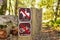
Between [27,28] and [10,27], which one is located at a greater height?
[27,28]

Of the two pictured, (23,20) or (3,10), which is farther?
(3,10)

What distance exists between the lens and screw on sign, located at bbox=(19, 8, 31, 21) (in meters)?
3.11

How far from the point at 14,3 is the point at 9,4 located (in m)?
0.29

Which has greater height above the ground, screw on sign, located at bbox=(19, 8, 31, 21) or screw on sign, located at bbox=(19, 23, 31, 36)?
screw on sign, located at bbox=(19, 8, 31, 21)

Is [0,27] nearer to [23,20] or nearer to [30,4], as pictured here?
[23,20]

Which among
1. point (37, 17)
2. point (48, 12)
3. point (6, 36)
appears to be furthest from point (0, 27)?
point (48, 12)

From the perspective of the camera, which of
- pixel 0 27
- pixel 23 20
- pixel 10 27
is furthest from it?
pixel 10 27

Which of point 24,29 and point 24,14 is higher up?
point 24,14

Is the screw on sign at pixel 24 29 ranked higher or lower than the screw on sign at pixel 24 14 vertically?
lower

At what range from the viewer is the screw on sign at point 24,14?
3105 mm

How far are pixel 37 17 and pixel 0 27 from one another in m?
2.73

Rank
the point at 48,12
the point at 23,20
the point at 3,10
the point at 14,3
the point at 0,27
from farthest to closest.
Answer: the point at 14,3
the point at 48,12
the point at 3,10
the point at 0,27
the point at 23,20

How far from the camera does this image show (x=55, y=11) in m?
8.99

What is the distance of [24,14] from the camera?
309 cm
